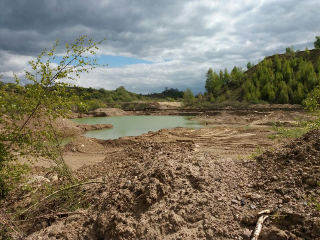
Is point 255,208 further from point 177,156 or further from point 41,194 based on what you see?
point 41,194

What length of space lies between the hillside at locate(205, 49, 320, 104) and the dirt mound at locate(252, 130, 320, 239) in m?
28.6

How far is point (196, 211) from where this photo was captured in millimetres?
3424

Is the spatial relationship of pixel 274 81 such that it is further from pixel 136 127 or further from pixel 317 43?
pixel 136 127

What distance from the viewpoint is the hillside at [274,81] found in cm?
3315

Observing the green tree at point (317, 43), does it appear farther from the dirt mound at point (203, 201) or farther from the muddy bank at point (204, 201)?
the muddy bank at point (204, 201)

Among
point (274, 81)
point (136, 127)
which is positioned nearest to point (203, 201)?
point (136, 127)

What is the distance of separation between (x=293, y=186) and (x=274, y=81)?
3838 cm

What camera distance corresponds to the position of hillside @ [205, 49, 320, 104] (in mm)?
33153

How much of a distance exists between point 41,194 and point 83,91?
87.8 inches

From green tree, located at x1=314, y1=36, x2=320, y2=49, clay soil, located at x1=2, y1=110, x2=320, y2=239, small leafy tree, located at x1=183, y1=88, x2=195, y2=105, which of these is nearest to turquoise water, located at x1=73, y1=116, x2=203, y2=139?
clay soil, located at x1=2, y1=110, x2=320, y2=239

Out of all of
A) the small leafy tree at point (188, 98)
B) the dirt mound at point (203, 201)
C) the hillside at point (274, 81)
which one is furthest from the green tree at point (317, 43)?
the dirt mound at point (203, 201)

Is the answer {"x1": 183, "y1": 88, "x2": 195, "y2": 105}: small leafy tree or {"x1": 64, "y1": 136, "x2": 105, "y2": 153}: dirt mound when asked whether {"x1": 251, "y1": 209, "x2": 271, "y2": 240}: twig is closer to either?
{"x1": 64, "y1": 136, "x2": 105, "y2": 153}: dirt mound

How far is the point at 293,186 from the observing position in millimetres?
3533

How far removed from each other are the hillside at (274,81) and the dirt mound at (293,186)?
93.7ft
